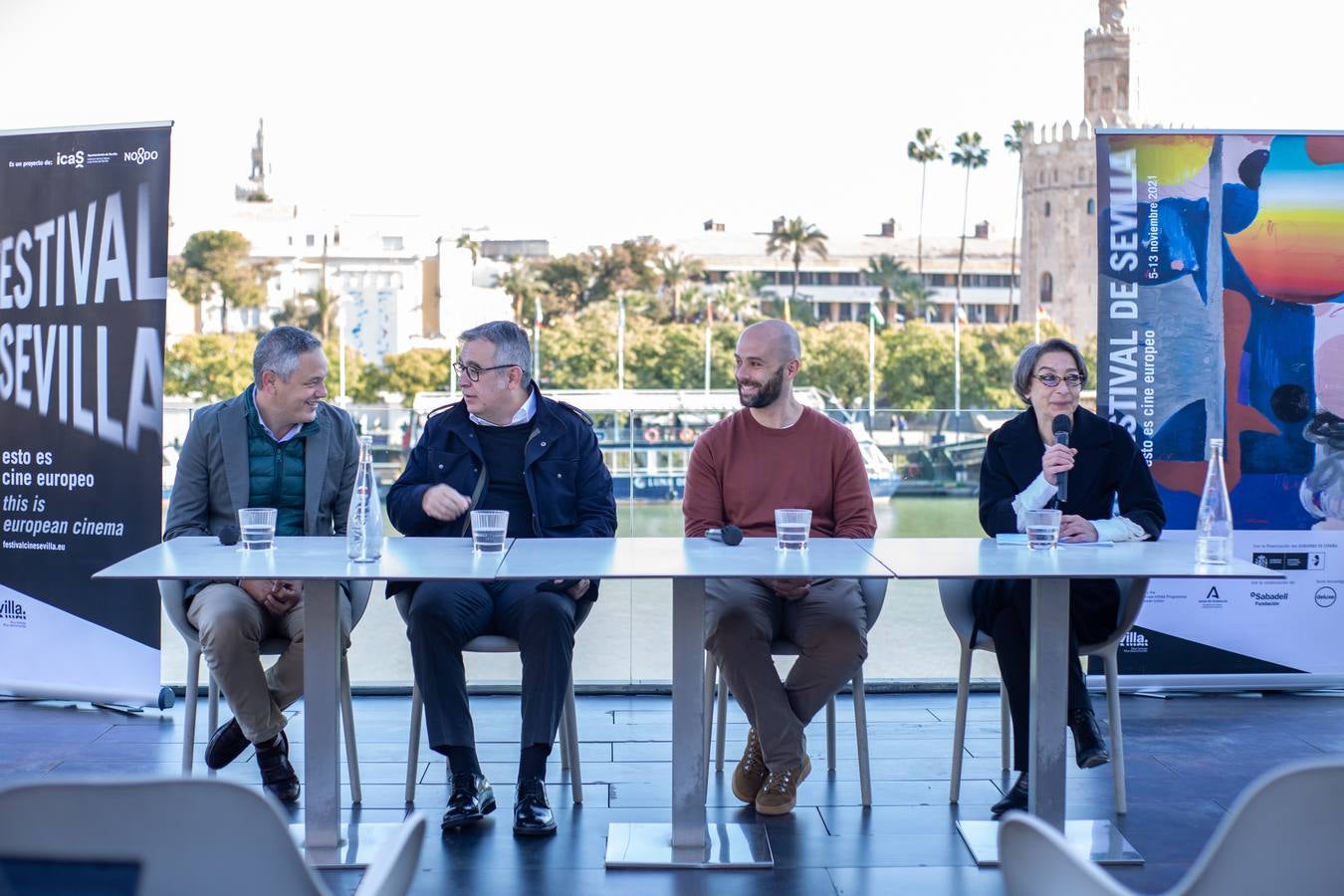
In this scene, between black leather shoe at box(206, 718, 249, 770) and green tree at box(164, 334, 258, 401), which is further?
green tree at box(164, 334, 258, 401)

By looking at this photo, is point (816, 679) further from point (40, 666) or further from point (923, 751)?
point (40, 666)

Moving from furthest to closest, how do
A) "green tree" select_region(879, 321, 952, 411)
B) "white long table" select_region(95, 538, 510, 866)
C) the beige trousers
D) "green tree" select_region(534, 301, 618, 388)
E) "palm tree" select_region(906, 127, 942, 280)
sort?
"palm tree" select_region(906, 127, 942, 280)
"green tree" select_region(534, 301, 618, 388)
"green tree" select_region(879, 321, 952, 411)
the beige trousers
"white long table" select_region(95, 538, 510, 866)

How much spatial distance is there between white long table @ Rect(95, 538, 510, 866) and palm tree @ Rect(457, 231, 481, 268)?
7264cm

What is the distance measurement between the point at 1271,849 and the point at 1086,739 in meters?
1.82

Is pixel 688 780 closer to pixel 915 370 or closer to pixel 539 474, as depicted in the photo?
pixel 539 474

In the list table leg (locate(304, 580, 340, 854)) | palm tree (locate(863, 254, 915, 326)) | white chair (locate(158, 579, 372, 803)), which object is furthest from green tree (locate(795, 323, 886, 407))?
table leg (locate(304, 580, 340, 854))

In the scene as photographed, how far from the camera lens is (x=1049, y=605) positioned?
291cm

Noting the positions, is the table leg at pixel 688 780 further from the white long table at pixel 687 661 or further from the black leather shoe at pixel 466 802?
the black leather shoe at pixel 466 802

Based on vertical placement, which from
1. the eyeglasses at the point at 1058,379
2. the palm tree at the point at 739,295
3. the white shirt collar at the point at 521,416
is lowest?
the white shirt collar at the point at 521,416

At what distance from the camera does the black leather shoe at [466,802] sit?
3162mm

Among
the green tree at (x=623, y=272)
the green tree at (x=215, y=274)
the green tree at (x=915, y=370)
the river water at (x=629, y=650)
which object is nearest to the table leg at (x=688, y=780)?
the river water at (x=629, y=650)

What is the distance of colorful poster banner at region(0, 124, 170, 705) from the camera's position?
13.9 feet

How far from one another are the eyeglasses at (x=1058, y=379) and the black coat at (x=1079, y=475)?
9 centimetres

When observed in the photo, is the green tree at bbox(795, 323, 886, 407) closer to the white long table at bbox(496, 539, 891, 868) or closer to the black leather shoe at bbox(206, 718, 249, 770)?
the black leather shoe at bbox(206, 718, 249, 770)
